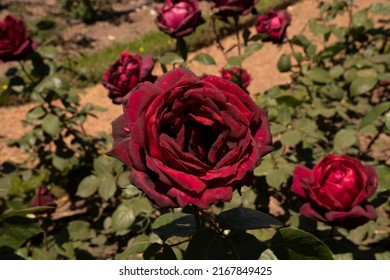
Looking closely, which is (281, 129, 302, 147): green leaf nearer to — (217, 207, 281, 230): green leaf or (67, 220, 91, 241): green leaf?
(217, 207, 281, 230): green leaf

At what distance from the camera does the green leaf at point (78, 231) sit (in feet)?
7.29

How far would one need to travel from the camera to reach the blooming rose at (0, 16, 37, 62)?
206 centimetres

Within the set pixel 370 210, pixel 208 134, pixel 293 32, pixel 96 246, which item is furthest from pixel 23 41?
pixel 293 32

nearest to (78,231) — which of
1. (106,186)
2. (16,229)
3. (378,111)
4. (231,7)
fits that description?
(106,186)

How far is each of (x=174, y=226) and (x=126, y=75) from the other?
0.82m

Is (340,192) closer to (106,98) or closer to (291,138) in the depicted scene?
(291,138)

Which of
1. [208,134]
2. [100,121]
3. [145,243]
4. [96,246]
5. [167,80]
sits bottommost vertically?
[100,121]

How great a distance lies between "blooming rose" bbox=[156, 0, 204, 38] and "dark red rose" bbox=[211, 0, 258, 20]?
115mm

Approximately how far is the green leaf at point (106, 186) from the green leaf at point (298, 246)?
47.4 inches

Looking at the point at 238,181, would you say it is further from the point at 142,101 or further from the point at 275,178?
the point at 275,178

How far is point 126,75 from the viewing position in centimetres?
172

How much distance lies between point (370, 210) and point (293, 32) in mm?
6590

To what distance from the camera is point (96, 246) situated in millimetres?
2463

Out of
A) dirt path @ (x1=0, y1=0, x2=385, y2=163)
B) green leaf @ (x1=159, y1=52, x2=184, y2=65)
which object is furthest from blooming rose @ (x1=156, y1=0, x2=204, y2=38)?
A: dirt path @ (x1=0, y1=0, x2=385, y2=163)
